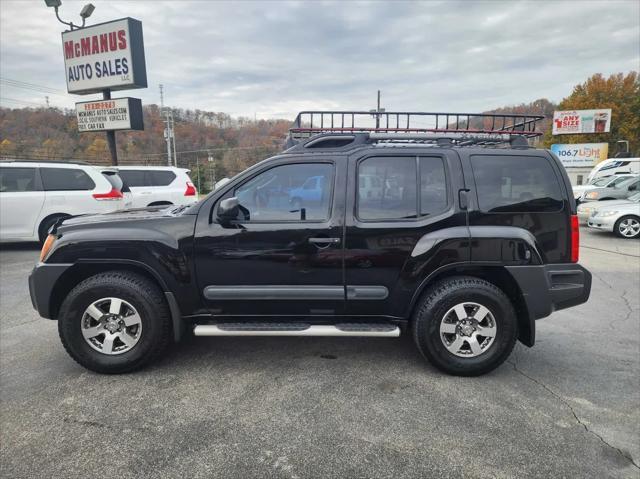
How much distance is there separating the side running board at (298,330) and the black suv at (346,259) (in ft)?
0.05

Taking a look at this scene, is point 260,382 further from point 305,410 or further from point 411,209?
point 411,209

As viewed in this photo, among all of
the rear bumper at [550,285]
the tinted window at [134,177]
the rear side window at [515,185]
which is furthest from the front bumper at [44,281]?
the tinted window at [134,177]

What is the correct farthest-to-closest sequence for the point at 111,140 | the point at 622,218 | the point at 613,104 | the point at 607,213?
1. the point at 613,104
2. the point at 111,140
3. the point at 607,213
4. the point at 622,218

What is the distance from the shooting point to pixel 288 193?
326 centimetres

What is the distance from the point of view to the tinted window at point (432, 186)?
10.4 feet

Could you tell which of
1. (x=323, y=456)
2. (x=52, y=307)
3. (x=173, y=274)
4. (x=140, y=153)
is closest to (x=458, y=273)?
(x=323, y=456)

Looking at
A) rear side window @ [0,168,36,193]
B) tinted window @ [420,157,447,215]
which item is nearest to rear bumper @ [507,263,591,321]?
tinted window @ [420,157,447,215]

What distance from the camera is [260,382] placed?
10.2ft

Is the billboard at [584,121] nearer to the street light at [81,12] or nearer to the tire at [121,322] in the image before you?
the street light at [81,12]

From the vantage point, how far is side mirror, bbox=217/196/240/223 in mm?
3014

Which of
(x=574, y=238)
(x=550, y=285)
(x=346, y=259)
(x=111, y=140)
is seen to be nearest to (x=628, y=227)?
(x=574, y=238)

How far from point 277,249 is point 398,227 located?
0.96 meters

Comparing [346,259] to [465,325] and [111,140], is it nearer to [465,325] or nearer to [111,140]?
[465,325]

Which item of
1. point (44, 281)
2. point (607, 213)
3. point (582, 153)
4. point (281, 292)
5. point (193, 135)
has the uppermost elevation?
point (193, 135)
